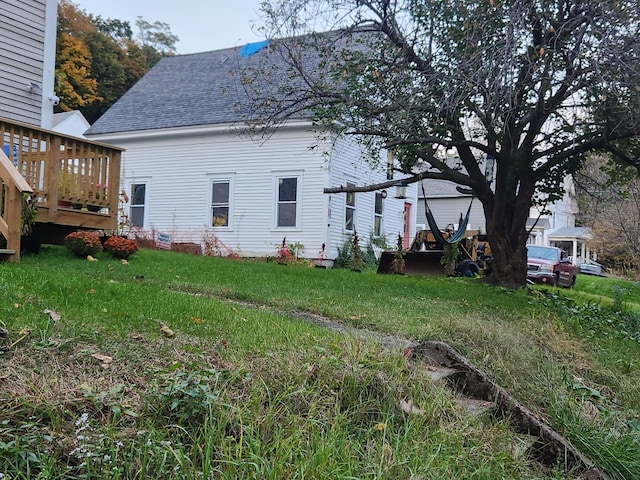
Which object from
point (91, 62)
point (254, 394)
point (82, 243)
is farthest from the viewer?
point (91, 62)

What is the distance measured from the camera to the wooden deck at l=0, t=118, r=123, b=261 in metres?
7.90

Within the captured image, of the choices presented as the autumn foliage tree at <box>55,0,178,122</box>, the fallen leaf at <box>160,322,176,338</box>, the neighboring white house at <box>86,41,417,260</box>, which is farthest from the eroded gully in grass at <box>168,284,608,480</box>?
the autumn foliage tree at <box>55,0,178,122</box>

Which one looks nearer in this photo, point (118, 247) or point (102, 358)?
point (102, 358)

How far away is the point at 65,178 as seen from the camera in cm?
848

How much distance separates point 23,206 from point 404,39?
6407mm

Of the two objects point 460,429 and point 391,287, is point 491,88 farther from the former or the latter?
point 460,429

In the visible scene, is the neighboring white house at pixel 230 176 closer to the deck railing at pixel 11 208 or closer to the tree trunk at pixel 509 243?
the tree trunk at pixel 509 243

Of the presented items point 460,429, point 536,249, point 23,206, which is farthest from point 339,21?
point 536,249

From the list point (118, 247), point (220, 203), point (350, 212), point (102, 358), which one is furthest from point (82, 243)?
point (350, 212)

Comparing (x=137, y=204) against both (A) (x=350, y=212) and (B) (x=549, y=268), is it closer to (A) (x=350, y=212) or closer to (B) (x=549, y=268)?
(A) (x=350, y=212)

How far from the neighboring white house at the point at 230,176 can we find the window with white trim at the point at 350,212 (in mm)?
30

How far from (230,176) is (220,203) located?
0.87 m

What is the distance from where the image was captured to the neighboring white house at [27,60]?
10.0 metres

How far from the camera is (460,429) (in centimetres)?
301
